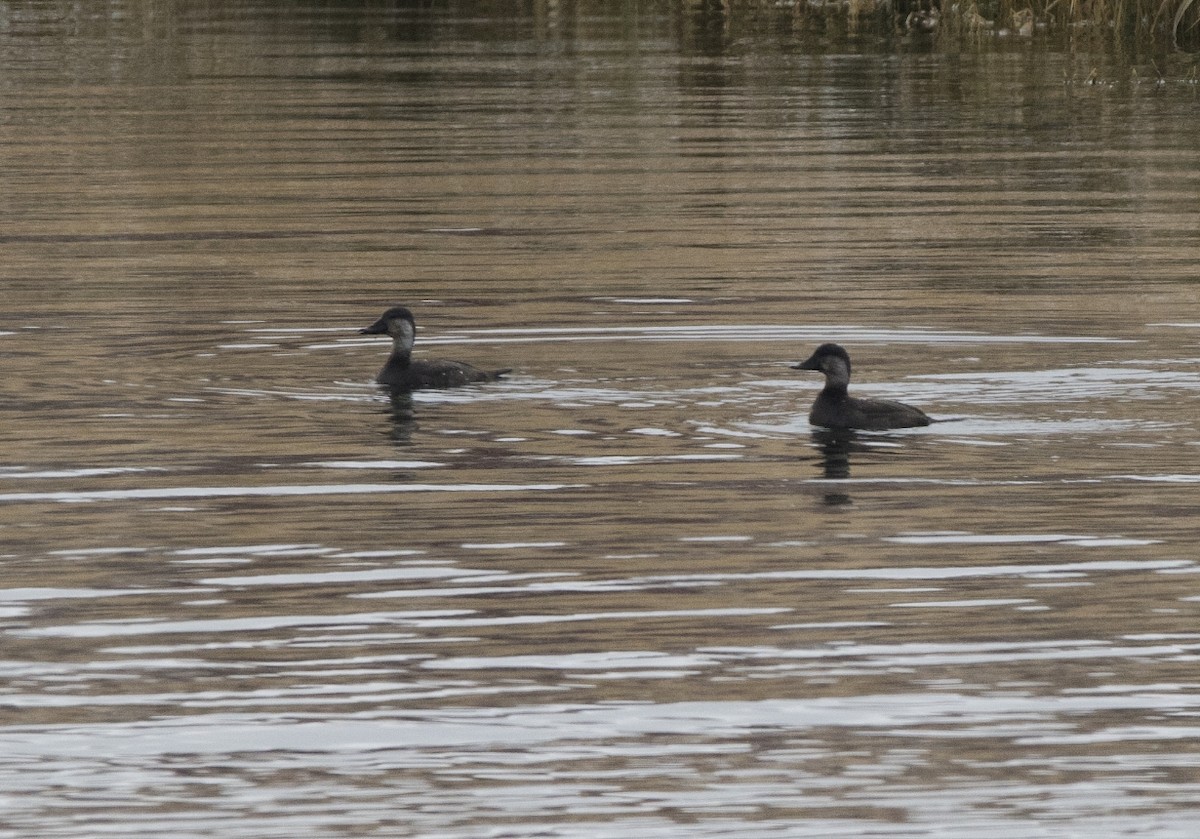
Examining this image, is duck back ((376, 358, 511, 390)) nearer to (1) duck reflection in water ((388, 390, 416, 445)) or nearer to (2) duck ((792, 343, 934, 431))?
(1) duck reflection in water ((388, 390, 416, 445))

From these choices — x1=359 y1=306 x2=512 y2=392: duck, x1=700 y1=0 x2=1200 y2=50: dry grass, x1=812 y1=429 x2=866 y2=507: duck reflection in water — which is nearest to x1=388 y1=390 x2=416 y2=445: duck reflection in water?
x1=359 y1=306 x2=512 y2=392: duck

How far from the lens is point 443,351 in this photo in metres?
14.0

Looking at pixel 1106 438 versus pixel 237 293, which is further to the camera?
pixel 237 293

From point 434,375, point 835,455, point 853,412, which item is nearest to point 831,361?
point 853,412

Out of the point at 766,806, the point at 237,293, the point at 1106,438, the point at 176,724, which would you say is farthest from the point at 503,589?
the point at 237,293

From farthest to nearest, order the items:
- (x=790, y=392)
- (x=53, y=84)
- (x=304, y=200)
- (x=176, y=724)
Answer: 1. (x=53, y=84)
2. (x=304, y=200)
3. (x=790, y=392)
4. (x=176, y=724)

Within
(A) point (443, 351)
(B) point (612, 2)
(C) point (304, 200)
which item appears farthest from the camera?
(B) point (612, 2)

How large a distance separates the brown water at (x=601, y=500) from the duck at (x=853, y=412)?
0.08 metres

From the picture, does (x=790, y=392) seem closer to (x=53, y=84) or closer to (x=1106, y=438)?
(x=1106, y=438)

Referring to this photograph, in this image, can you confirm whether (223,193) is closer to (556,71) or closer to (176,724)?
(556,71)

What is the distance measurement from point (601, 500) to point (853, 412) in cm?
181

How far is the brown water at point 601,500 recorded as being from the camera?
670cm

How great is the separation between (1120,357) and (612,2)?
28.6 metres

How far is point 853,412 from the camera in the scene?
11.4 meters
